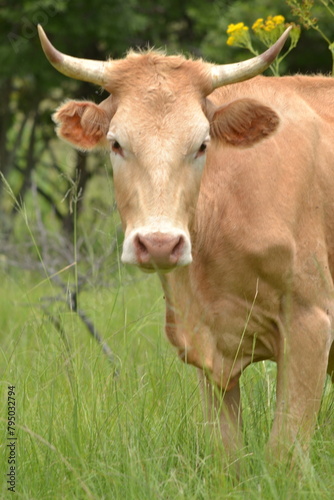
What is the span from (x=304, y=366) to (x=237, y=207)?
0.84 metres

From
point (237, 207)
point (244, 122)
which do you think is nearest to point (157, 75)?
point (244, 122)

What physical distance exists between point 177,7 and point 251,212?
6.68m

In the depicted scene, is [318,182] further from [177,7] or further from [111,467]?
[177,7]

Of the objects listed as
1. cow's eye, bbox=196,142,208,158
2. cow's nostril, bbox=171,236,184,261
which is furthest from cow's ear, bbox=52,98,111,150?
cow's nostril, bbox=171,236,184,261

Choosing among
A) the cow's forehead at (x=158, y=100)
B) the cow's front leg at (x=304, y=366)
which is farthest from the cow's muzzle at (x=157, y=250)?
the cow's front leg at (x=304, y=366)

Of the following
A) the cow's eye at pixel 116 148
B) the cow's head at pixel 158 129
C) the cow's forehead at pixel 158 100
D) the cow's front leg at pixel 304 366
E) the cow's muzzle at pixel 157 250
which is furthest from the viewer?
the cow's front leg at pixel 304 366

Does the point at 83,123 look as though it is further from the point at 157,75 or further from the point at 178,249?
the point at 178,249

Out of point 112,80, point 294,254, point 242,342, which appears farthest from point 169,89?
point 242,342

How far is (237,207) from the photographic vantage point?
15.0 ft

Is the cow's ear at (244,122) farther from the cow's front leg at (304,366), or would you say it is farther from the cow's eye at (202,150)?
the cow's front leg at (304,366)

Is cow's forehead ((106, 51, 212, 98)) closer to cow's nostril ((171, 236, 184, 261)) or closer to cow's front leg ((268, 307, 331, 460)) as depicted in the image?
cow's nostril ((171, 236, 184, 261))

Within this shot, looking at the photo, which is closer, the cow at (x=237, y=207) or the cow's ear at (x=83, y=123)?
the cow at (x=237, y=207)

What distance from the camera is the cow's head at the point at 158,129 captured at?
3908 millimetres

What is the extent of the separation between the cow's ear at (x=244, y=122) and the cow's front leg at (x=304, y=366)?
2.90 ft
